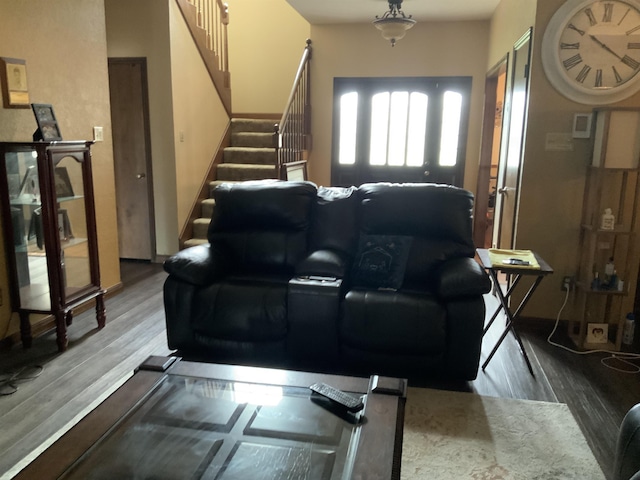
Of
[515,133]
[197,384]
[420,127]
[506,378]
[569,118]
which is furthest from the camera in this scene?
[420,127]

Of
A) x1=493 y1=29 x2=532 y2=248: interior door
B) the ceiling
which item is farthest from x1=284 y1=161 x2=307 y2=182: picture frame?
x1=493 y1=29 x2=532 y2=248: interior door

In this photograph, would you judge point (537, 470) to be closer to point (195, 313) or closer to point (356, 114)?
point (195, 313)

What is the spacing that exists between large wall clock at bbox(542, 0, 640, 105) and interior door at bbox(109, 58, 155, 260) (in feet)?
12.3

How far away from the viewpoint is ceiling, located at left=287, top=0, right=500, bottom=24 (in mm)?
5094

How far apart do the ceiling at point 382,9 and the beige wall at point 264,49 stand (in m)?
1.14

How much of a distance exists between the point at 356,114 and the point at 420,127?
32.3 inches

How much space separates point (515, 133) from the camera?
151 inches

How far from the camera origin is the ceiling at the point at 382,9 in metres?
5.09

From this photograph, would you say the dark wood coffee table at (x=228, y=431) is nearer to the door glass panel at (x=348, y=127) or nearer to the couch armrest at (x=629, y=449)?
the couch armrest at (x=629, y=449)

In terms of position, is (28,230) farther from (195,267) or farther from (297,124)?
(297,124)

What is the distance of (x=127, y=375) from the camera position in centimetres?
279

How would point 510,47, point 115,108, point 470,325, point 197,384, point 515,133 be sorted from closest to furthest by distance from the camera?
point 197,384 → point 470,325 → point 515,133 → point 510,47 → point 115,108

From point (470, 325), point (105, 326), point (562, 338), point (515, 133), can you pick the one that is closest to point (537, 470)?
point (470, 325)

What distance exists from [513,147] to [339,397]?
2.86 m
